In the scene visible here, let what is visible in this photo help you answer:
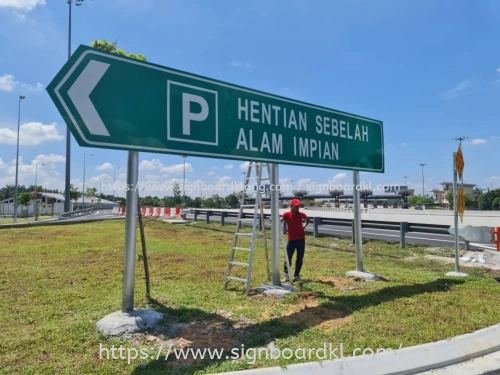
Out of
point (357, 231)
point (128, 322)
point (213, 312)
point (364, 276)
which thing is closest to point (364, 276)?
point (364, 276)

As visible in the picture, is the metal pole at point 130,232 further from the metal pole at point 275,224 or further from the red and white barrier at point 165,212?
the red and white barrier at point 165,212

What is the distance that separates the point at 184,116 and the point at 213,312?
8.85 ft

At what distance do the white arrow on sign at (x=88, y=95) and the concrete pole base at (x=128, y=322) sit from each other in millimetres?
2171

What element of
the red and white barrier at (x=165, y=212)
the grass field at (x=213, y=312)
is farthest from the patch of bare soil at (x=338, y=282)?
the red and white barrier at (x=165, y=212)

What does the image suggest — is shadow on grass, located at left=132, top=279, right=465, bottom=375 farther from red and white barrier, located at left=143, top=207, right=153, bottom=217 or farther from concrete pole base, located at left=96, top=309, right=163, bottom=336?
red and white barrier, located at left=143, top=207, right=153, bottom=217

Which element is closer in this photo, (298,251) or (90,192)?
(298,251)

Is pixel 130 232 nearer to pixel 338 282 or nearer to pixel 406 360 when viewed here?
pixel 406 360

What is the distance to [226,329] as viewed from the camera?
4352mm

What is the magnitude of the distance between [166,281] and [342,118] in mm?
4648

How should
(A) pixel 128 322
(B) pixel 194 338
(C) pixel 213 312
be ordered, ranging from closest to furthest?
(B) pixel 194 338, (A) pixel 128 322, (C) pixel 213 312

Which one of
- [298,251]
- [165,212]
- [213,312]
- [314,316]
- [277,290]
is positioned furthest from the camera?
[165,212]

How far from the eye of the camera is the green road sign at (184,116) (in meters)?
4.11

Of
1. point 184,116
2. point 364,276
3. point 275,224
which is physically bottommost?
point 364,276

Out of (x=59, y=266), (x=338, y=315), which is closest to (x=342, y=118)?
(x=338, y=315)
